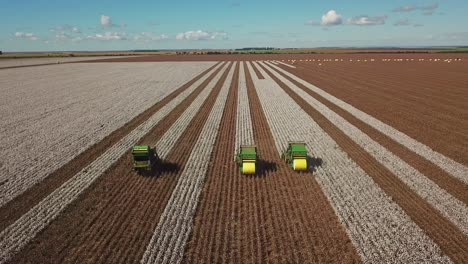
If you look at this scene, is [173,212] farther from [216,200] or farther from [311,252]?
[311,252]

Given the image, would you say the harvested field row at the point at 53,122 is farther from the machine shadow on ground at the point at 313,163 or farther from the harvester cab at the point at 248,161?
the machine shadow on ground at the point at 313,163

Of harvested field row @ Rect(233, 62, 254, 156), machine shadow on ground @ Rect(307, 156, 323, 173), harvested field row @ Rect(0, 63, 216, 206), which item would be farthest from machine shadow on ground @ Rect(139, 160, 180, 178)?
machine shadow on ground @ Rect(307, 156, 323, 173)

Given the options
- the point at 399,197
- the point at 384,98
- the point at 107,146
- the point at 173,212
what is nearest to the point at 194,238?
the point at 173,212

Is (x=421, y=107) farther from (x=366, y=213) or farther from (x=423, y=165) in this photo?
(x=366, y=213)

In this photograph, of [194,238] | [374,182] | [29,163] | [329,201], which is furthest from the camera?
[29,163]

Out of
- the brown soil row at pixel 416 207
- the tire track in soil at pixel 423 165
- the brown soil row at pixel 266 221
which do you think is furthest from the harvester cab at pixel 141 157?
the tire track in soil at pixel 423 165

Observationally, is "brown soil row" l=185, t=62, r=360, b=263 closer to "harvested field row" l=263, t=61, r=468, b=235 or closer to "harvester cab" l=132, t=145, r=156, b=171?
"harvester cab" l=132, t=145, r=156, b=171

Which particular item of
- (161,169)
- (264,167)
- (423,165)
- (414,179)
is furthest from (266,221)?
(423,165)
